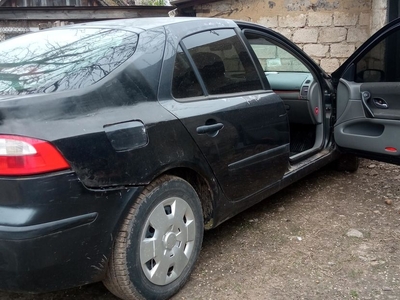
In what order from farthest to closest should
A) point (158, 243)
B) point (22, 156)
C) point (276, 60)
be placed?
point (276, 60), point (158, 243), point (22, 156)

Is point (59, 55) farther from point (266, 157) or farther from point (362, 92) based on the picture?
point (362, 92)

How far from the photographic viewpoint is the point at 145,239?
8.39 ft

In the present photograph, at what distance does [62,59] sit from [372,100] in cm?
275

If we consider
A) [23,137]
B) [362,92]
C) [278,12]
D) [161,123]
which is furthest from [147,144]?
[278,12]

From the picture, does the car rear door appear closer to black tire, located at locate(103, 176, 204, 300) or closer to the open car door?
black tire, located at locate(103, 176, 204, 300)

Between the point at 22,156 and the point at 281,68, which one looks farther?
the point at 281,68

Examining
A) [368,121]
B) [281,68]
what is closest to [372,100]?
[368,121]

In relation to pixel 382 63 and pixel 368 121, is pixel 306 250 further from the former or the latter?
pixel 382 63

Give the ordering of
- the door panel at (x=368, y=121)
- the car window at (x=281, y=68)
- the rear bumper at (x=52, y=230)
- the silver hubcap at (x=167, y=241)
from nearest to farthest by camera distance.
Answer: the rear bumper at (x=52, y=230) < the silver hubcap at (x=167, y=241) < the door panel at (x=368, y=121) < the car window at (x=281, y=68)

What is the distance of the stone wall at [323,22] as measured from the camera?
812 cm

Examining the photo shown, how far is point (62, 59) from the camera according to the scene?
269 centimetres

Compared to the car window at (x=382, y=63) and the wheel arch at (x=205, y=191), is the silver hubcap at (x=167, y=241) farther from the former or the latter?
the car window at (x=382, y=63)

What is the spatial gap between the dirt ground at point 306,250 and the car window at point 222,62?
1179 millimetres

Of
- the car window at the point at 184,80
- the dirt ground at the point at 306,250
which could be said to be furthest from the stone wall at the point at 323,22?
the car window at the point at 184,80
